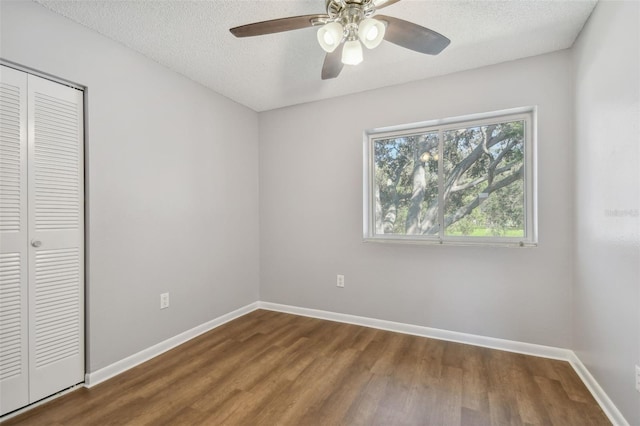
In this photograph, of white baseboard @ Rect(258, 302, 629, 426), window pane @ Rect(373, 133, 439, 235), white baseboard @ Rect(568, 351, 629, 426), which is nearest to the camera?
white baseboard @ Rect(568, 351, 629, 426)

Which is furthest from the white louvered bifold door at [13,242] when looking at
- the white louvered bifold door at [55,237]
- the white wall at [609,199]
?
the white wall at [609,199]

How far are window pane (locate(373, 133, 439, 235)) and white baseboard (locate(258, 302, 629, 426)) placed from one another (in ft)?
2.96

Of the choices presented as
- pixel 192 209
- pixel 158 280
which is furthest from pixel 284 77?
pixel 158 280

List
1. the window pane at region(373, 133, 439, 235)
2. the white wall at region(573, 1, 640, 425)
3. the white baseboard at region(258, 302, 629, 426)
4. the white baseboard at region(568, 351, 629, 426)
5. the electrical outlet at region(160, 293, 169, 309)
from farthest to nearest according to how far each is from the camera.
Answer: the window pane at region(373, 133, 439, 235), the electrical outlet at region(160, 293, 169, 309), the white baseboard at region(258, 302, 629, 426), the white baseboard at region(568, 351, 629, 426), the white wall at region(573, 1, 640, 425)

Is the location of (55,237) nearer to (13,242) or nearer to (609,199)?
(13,242)

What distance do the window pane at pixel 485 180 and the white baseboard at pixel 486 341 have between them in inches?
34.8

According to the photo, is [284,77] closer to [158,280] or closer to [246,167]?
[246,167]

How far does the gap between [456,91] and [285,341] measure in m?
2.67

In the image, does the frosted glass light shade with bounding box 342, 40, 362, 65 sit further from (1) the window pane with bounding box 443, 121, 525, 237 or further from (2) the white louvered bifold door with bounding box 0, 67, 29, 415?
(2) the white louvered bifold door with bounding box 0, 67, 29, 415

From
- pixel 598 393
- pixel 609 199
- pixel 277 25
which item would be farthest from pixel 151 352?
pixel 609 199

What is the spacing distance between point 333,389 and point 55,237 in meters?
1.98

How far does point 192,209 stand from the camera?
264 cm

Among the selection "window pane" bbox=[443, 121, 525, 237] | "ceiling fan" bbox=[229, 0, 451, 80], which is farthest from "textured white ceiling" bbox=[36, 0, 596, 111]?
"window pane" bbox=[443, 121, 525, 237]

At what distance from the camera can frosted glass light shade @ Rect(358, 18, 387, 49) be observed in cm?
141
